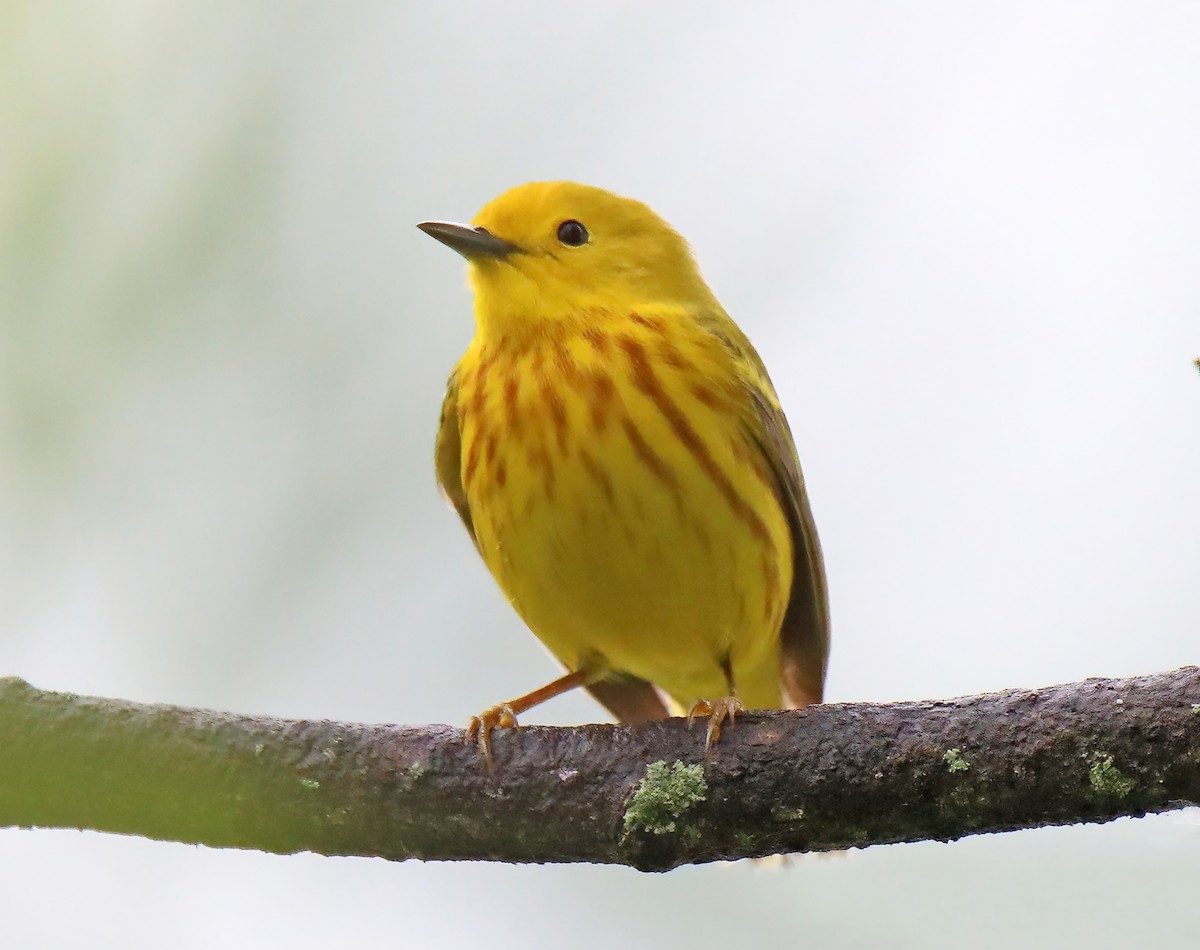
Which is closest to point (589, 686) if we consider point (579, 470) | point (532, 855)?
point (579, 470)

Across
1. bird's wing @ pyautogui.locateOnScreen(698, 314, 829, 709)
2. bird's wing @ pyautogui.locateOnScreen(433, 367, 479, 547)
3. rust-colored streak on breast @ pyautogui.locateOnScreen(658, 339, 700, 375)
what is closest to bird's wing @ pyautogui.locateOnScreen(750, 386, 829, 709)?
bird's wing @ pyautogui.locateOnScreen(698, 314, 829, 709)

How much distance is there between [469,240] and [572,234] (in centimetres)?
37

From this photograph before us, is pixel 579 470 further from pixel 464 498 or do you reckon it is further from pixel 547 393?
pixel 464 498

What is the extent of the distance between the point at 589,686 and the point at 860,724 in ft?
5.43

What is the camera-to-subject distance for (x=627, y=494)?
11.2ft

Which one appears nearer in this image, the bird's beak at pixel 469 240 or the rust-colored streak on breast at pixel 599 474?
the rust-colored streak on breast at pixel 599 474

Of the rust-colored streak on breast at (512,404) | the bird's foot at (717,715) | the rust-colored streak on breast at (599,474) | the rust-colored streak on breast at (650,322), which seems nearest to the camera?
the bird's foot at (717,715)

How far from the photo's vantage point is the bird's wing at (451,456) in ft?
13.4

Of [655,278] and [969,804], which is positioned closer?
[969,804]

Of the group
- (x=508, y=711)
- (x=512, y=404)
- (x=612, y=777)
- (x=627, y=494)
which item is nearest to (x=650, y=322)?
(x=512, y=404)

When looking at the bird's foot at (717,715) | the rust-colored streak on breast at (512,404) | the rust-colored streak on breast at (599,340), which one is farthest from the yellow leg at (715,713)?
the rust-colored streak on breast at (599,340)

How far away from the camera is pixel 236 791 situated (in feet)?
9.13

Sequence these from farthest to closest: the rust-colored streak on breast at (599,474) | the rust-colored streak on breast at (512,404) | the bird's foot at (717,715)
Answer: the rust-colored streak on breast at (512,404), the rust-colored streak on breast at (599,474), the bird's foot at (717,715)

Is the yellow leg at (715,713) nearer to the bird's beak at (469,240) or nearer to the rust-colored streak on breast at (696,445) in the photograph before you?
the rust-colored streak on breast at (696,445)
